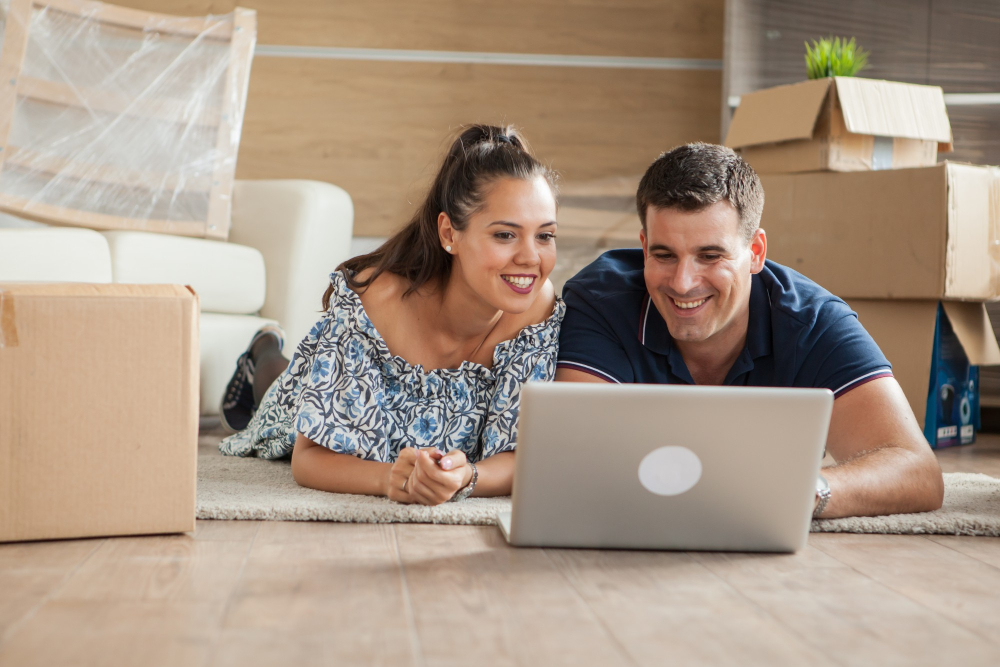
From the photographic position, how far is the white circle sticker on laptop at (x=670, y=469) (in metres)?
1.02

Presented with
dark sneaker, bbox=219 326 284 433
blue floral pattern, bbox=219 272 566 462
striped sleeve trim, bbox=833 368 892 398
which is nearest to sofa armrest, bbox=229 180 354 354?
dark sneaker, bbox=219 326 284 433

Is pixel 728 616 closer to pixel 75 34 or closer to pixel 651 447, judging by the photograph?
pixel 651 447

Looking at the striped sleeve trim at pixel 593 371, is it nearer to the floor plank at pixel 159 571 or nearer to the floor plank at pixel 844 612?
the floor plank at pixel 844 612

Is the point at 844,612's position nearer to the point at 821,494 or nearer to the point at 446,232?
the point at 821,494

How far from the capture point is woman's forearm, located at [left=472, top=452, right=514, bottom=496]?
1413 millimetres

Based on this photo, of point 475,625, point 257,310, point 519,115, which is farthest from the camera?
point 519,115

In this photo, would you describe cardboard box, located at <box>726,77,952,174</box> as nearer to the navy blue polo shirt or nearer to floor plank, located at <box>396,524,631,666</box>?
the navy blue polo shirt

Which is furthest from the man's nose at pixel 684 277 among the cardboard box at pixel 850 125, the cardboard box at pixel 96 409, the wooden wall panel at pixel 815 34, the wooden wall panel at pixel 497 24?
the wooden wall panel at pixel 497 24

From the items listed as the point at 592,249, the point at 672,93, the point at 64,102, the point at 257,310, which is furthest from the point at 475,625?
the point at 672,93

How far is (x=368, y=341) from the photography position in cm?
153

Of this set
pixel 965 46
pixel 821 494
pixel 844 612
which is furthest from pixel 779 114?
pixel 844 612

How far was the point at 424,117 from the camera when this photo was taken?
3.41 metres

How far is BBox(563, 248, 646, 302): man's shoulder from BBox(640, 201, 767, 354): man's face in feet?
0.29

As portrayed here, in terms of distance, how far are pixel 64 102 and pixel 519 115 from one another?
1.58 metres
